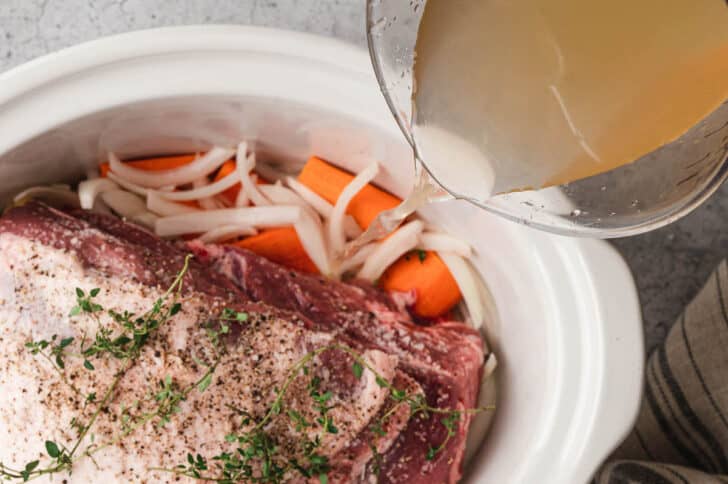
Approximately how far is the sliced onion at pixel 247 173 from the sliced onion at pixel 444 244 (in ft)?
1.56

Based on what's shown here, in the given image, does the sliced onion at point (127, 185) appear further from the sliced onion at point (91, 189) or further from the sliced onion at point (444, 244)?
the sliced onion at point (444, 244)

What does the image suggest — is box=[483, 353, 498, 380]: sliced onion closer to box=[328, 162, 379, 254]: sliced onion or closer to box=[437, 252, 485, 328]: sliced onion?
box=[437, 252, 485, 328]: sliced onion

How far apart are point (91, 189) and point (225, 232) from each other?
0.37 metres

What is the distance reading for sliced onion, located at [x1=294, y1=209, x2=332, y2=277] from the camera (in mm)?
2061

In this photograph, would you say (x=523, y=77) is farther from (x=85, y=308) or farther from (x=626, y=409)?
(x=85, y=308)

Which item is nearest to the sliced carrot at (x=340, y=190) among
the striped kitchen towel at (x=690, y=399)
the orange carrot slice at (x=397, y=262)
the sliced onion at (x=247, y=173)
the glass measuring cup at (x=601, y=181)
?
the orange carrot slice at (x=397, y=262)

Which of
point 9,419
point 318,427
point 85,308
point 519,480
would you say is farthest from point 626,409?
point 9,419

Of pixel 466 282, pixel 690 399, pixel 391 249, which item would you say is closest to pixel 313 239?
pixel 391 249

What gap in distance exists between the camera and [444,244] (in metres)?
2.10

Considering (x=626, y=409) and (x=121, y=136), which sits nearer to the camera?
(x=626, y=409)

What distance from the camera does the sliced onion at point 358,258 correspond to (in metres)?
2.11

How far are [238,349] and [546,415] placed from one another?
78 cm

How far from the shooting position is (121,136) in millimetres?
1951

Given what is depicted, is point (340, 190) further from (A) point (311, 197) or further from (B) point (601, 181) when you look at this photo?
(B) point (601, 181)
